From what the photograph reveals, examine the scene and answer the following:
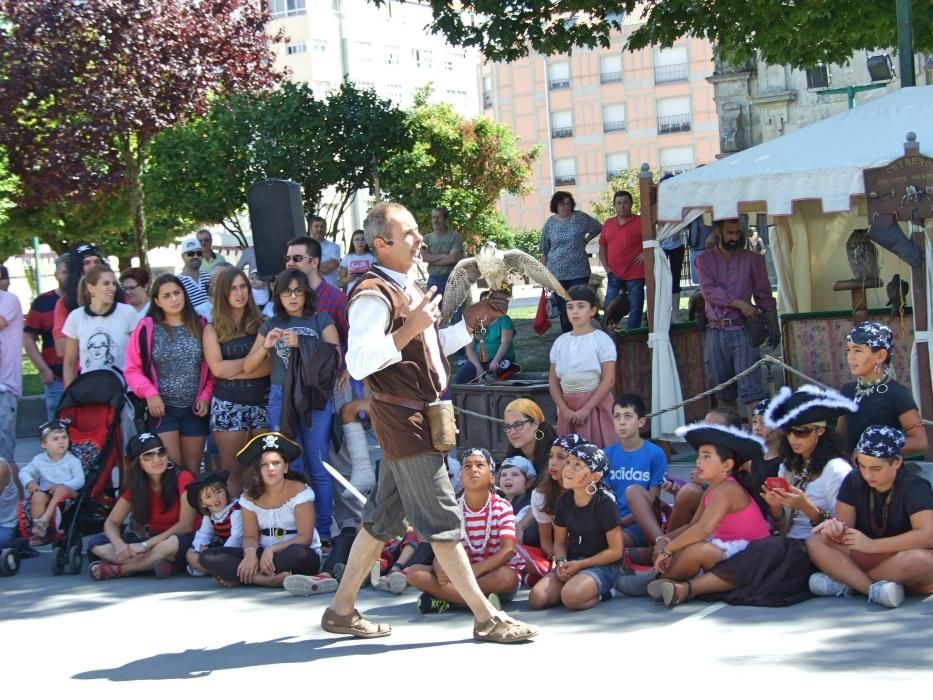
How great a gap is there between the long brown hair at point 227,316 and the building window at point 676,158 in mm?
53015

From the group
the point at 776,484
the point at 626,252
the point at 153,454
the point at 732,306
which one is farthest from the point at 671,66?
the point at 776,484

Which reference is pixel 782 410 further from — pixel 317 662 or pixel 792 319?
pixel 792 319

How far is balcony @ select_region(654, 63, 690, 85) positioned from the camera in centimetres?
5912

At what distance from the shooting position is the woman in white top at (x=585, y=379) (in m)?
9.00

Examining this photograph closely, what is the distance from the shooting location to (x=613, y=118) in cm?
6162

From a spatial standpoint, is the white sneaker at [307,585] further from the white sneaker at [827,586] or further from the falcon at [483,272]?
the white sneaker at [827,586]

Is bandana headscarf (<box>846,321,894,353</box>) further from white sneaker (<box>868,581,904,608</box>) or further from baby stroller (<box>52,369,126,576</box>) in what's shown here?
baby stroller (<box>52,369,126,576</box>)

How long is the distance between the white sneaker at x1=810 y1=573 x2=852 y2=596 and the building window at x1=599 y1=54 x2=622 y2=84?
183ft

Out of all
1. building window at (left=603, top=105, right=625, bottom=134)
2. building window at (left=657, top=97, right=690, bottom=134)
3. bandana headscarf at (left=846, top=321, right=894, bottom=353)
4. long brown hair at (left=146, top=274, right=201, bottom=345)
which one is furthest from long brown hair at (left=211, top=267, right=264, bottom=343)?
building window at (left=603, top=105, right=625, bottom=134)

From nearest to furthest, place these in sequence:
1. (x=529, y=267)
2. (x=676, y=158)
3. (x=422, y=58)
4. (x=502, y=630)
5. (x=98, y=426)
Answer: (x=502, y=630)
(x=98, y=426)
(x=529, y=267)
(x=422, y=58)
(x=676, y=158)

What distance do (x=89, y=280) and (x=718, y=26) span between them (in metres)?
7.91

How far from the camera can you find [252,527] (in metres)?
7.63

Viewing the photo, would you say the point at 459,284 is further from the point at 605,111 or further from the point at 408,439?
the point at 605,111

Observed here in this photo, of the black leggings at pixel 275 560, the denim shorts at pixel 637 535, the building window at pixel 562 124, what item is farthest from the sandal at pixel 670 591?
the building window at pixel 562 124
